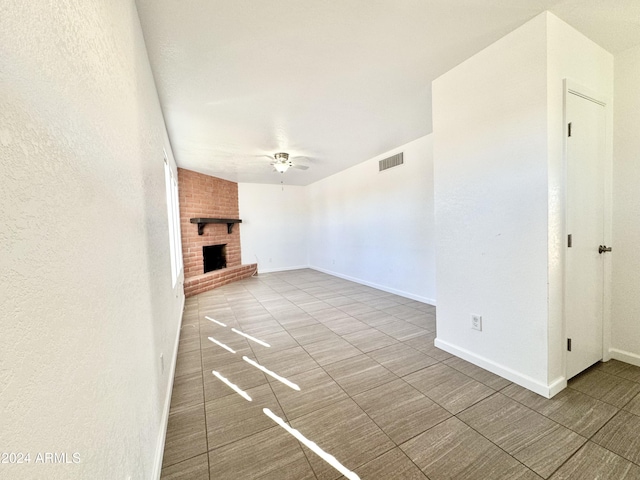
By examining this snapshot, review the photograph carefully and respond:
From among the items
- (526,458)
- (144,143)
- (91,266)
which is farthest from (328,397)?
(144,143)

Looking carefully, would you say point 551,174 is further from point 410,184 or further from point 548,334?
point 410,184

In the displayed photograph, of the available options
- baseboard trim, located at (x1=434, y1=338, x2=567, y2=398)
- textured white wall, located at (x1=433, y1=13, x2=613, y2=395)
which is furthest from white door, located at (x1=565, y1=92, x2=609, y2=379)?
baseboard trim, located at (x1=434, y1=338, x2=567, y2=398)

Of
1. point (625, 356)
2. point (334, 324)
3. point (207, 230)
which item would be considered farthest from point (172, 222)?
point (625, 356)

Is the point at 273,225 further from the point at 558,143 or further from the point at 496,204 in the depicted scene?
the point at 558,143

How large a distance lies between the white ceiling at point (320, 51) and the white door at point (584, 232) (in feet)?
2.01

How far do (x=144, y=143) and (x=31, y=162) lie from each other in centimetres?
127

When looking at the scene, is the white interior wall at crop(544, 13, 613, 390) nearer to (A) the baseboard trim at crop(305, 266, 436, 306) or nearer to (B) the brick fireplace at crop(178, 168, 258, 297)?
(A) the baseboard trim at crop(305, 266, 436, 306)

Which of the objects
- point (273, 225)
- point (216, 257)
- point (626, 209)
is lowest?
→ point (216, 257)

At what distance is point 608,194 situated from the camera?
6.70ft

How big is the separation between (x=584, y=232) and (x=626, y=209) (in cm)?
51

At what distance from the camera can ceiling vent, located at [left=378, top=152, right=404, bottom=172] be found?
405 cm

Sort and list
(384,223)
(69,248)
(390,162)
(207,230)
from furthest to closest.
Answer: (207,230) < (384,223) < (390,162) < (69,248)

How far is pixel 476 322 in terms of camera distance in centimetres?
208

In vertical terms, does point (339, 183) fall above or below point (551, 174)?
above
